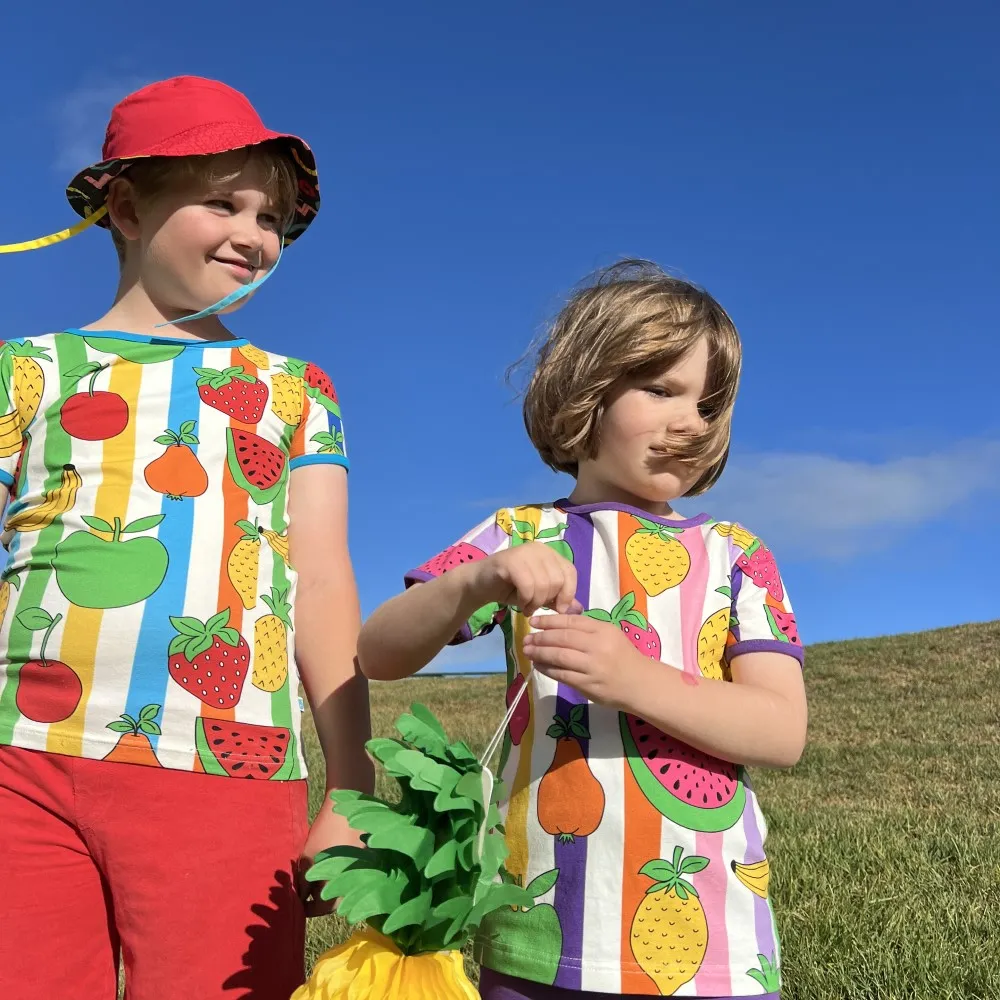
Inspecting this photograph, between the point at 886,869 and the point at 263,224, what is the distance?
353 centimetres

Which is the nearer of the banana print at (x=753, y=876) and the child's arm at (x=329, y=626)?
the banana print at (x=753, y=876)

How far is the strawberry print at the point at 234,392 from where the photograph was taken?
221 cm

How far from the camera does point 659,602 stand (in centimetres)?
204

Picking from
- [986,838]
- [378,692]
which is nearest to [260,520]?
[986,838]

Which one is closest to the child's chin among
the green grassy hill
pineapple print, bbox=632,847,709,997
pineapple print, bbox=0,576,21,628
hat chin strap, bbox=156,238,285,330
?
hat chin strap, bbox=156,238,285,330

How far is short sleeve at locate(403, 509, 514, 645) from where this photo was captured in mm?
2020

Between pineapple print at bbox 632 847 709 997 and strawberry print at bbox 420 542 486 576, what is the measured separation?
65 centimetres

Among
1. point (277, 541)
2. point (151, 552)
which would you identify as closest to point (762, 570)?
point (277, 541)

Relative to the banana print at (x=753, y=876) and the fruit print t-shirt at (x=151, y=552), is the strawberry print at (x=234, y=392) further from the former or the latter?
the banana print at (x=753, y=876)

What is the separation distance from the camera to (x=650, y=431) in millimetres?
2100

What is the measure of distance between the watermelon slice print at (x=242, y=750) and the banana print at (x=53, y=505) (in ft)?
1.66

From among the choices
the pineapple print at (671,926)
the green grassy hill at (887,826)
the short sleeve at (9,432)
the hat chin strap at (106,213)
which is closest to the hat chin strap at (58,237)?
the hat chin strap at (106,213)

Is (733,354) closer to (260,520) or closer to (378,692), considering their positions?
(260,520)

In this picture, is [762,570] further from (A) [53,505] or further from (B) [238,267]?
(A) [53,505]
